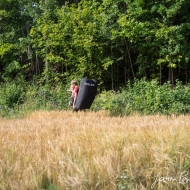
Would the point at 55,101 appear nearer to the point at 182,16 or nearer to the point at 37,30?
the point at 37,30

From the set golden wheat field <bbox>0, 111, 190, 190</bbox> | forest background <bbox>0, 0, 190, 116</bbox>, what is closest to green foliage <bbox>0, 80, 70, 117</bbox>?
forest background <bbox>0, 0, 190, 116</bbox>

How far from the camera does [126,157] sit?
3.60 m

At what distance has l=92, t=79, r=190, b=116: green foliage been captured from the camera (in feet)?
35.0

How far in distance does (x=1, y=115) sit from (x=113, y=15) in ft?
25.1

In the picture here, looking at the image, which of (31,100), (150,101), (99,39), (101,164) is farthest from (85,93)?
(101,164)

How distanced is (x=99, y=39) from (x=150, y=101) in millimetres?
6472

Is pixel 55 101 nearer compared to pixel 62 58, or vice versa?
pixel 55 101

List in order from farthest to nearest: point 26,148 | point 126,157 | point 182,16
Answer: point 182,16 < point 26,148 < point 126,157

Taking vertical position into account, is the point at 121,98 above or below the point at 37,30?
below

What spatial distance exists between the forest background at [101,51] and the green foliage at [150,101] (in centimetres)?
3

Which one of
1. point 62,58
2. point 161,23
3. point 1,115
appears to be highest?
point 161,23

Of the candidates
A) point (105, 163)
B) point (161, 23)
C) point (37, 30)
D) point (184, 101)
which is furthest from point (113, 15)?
point (105, 163)

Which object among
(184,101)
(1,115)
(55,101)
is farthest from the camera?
(55,101)

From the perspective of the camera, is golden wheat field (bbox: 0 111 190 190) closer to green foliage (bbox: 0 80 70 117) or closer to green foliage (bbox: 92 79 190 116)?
green foliage (bbox: 92 79 190 116)
